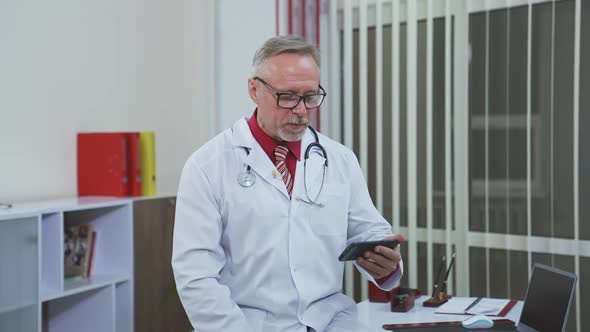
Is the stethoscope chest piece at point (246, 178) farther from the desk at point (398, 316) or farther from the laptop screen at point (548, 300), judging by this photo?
the laptop screen at point (548, 300)

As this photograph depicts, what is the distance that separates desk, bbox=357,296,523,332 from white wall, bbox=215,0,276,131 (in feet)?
6.94

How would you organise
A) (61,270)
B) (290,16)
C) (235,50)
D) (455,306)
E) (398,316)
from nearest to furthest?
(398,316), (455,306), (61,270), (290,16), (235,50)

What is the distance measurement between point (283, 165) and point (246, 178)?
155 mm

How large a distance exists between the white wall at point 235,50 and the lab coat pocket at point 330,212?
2063 millimetres

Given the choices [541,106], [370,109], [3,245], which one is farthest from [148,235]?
[541,106]

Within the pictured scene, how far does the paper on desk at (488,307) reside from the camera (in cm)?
242

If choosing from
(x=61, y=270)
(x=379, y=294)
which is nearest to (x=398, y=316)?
(x=379, y=294)

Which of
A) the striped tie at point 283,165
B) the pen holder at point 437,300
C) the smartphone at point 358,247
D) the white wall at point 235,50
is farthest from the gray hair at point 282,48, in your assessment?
the white wall at point 235,50

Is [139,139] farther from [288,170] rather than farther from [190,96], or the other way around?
[288,170]

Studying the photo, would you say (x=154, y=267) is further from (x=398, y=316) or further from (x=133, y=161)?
(x=398, y=316)

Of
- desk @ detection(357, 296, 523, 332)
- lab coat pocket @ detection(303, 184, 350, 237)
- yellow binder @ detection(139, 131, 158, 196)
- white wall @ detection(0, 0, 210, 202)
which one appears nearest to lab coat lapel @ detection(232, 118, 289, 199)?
lab coat pocket @ detection(303, 184, 350, 237)

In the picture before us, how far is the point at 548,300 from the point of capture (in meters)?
2.09

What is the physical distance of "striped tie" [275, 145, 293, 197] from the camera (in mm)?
2295

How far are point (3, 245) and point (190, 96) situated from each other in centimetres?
196
